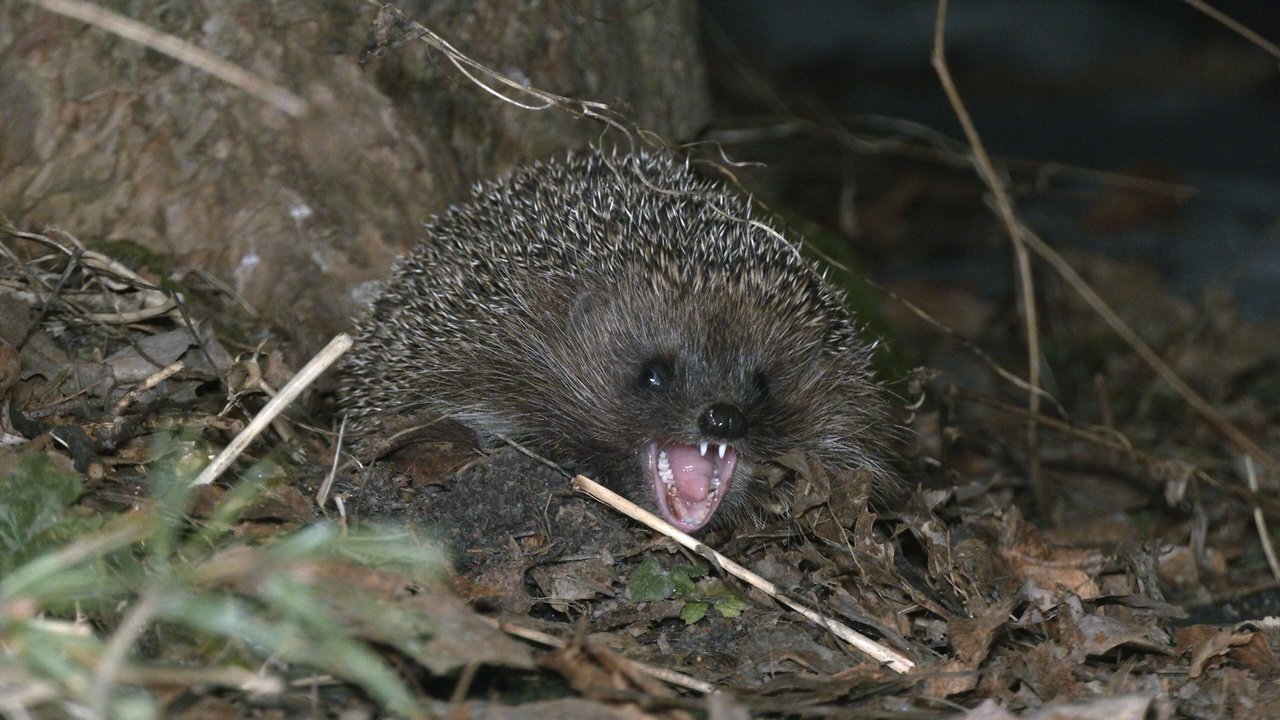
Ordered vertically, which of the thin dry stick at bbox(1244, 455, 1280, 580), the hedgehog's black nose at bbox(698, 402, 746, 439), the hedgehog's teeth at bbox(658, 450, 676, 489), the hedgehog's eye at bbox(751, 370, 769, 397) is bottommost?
the hedgehog's teeth at bbox(658, 450, 676, 489)

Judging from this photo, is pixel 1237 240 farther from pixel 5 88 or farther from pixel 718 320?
pixel 5 88

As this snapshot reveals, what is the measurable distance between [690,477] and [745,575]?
58 centimetres

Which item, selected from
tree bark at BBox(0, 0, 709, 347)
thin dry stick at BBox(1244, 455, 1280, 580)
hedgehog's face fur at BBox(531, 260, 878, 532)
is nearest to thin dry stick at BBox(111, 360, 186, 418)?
tree bark at BBox(0, 0, 709, 347)

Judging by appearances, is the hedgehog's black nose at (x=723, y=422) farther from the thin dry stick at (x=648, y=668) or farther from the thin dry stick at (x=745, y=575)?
the thin dry stick at (x=648, y=668)

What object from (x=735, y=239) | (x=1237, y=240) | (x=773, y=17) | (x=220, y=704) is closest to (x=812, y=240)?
(x=735, y=239)

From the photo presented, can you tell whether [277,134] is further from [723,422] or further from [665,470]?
[723,422]

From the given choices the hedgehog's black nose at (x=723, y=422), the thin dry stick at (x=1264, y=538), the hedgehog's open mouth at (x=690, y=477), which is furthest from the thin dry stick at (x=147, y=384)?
the thin dry stick at (x=1264, y=538)

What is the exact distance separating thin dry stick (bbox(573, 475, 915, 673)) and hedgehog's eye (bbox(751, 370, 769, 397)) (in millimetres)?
628

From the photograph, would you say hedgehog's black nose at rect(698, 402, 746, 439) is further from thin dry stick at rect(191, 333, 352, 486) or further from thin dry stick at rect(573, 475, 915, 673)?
thin dry stick at rect(191, 333, 352, 486)

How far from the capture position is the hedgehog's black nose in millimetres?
4035

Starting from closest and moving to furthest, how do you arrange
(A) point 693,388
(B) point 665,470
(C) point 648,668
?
(C) point 648,668
(A) point 693,388
(B) point 665,470

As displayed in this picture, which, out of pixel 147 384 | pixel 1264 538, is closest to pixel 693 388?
pixel 147 384

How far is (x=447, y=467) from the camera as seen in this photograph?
13.5 ft

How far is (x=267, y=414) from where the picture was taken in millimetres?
3533
